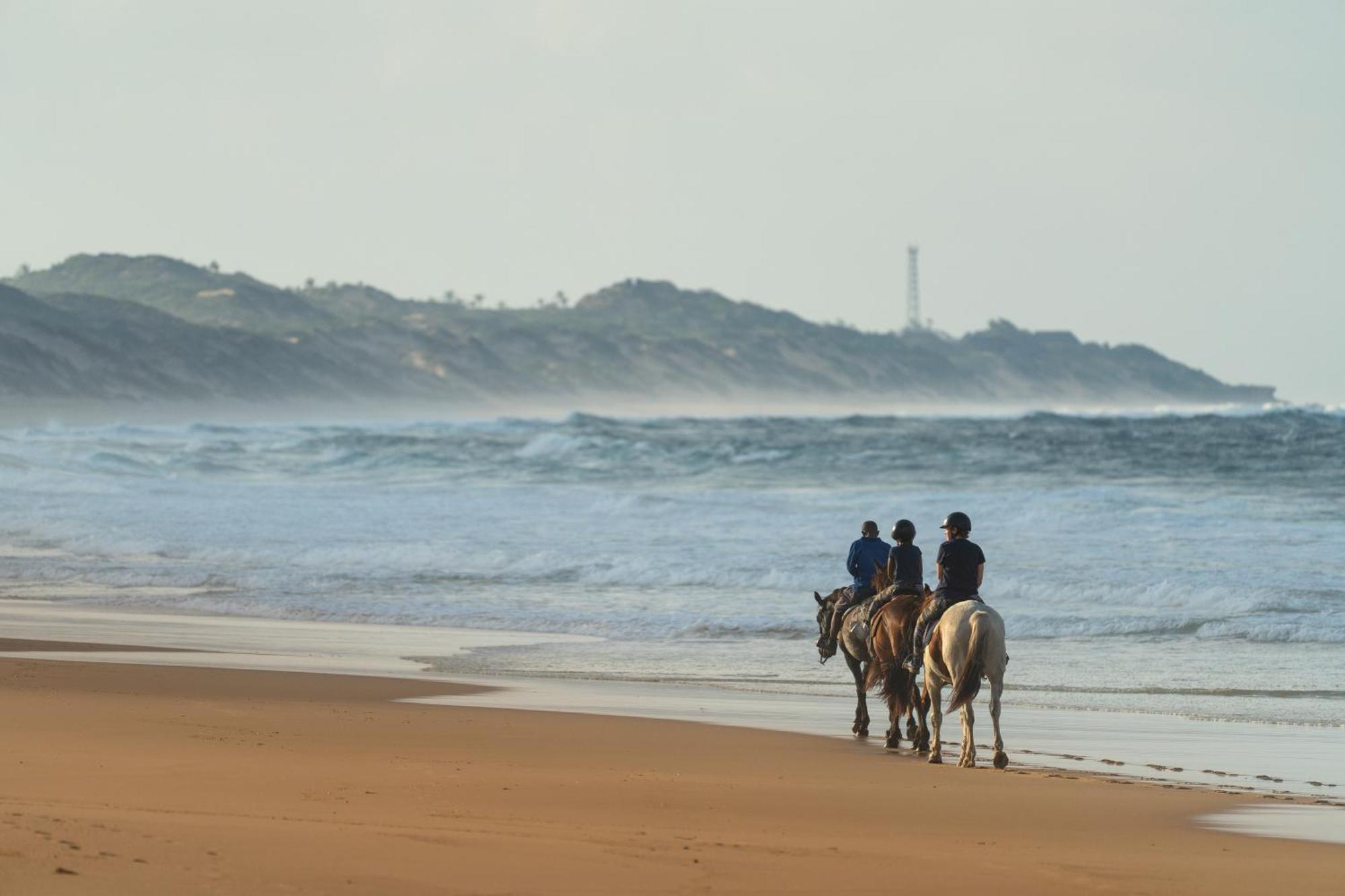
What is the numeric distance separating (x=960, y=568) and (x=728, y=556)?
13.8m

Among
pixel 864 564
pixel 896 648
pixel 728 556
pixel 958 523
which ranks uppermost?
pixel 958 523

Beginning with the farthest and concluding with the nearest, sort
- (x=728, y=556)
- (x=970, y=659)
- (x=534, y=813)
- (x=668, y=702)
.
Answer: (x=728, y=556), (x=668, y=702), (x=970, y=659), (x=534, y=813)

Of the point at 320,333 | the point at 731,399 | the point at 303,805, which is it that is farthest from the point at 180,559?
the point at 731,399

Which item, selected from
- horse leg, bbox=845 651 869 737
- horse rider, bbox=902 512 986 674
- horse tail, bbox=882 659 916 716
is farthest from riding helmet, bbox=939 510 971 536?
horse leg, bbox=845 651 869 737

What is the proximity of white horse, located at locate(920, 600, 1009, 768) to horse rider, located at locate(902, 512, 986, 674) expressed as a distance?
136 mm

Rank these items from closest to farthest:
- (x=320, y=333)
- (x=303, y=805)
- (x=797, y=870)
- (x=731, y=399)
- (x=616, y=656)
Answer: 1. (x=797, y=870)
2. (x=303, y=805)
3. (x=616, y=656)
4. (x=320, y=333)
5. (x=731, y=399)

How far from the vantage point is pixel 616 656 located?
53.3 ft

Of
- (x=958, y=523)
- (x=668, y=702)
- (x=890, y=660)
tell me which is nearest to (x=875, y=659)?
(x=890, y=660)

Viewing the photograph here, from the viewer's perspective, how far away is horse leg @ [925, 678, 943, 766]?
35.5 feet

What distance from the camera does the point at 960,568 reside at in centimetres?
1103

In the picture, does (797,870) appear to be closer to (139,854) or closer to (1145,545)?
(139,854)

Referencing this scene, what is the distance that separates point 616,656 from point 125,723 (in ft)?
21.6

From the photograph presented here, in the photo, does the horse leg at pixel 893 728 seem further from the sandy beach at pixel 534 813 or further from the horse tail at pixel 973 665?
the horse tail at pixel 973 665

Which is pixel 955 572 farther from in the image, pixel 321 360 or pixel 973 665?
pixel 321 360
